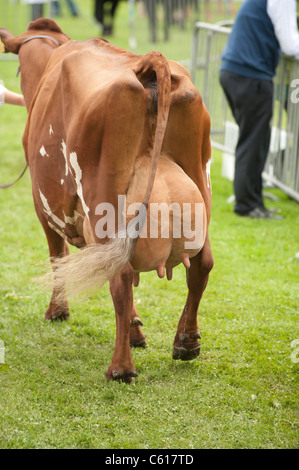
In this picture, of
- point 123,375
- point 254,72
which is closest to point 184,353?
point 123,375

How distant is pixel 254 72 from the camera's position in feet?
19.6

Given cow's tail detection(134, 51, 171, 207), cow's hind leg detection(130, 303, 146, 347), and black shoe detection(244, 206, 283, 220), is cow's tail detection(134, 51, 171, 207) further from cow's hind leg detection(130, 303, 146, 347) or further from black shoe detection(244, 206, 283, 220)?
black shoe detection(244, 206, 283, 220)

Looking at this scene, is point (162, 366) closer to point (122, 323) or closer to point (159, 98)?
point (122, 323)

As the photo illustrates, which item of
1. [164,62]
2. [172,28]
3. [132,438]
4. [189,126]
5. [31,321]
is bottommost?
[31,321]

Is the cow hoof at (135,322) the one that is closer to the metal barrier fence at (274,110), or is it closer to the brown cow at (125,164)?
the brown cow at (125,164)

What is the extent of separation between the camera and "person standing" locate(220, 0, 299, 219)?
573 centimetres

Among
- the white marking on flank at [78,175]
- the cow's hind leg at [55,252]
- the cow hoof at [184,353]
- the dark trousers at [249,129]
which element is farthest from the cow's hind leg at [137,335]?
the dark trousers at [249,129]

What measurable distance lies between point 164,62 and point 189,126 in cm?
31

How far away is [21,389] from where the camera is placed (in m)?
3.36

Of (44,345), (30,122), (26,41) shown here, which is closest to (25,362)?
(44,345)

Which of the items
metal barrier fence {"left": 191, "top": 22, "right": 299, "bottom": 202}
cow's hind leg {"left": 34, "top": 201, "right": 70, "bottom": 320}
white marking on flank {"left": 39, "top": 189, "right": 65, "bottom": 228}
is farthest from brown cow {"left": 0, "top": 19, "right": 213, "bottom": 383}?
metal barrier fence {"left": 191, "top": 22, "right": 299, "bottom": 202}

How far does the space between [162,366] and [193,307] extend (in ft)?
1.35

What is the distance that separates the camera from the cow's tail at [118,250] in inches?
109
